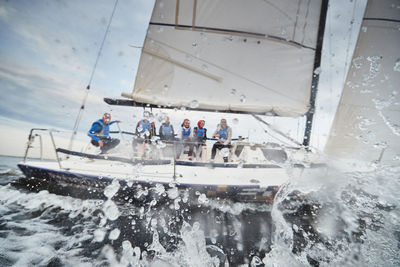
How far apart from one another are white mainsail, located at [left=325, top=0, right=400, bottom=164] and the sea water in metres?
1.21

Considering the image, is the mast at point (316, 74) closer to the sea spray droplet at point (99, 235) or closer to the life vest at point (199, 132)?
the life vest at point (199, 132)

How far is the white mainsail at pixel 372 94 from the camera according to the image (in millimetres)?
4055

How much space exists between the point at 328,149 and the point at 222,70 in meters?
3.64

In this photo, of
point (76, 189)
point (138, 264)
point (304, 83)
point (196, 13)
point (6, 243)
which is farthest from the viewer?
point (304, 83)

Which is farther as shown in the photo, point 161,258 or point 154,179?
point 154,179

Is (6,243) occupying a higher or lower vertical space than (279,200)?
lower

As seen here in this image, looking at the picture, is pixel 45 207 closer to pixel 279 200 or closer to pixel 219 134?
pixel 219 134

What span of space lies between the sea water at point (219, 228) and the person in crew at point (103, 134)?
A: 141 cm

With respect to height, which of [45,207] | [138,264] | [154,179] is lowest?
[45,207]

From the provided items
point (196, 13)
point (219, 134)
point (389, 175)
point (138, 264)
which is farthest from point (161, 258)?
point (196, 13)

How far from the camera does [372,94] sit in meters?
4.26

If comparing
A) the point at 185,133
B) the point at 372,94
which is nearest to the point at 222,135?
the point at 185,133

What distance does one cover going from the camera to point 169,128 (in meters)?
4.75

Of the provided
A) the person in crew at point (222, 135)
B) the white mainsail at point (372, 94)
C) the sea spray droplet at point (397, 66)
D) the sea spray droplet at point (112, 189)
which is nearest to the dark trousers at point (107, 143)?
the sea spray droplet at point (112, 189)
